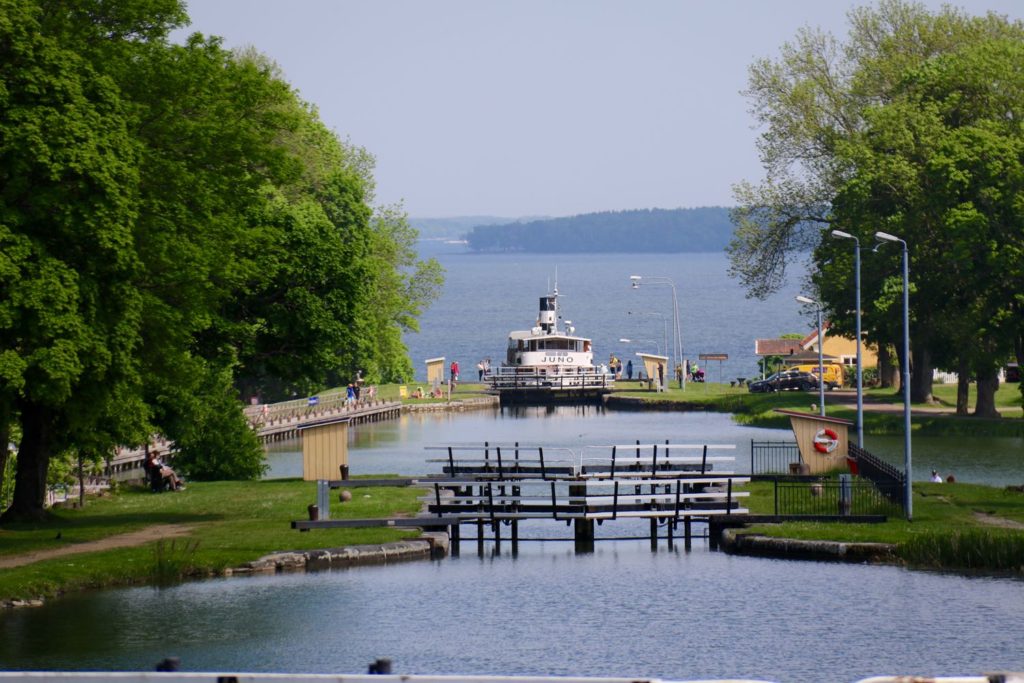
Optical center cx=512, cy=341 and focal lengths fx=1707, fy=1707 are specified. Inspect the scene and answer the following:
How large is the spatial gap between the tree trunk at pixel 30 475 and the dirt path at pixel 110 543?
2.83 metres

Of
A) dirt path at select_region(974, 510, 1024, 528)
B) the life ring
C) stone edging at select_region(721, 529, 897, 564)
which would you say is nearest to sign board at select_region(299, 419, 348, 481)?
stone edging at select_region(721, 529, 897, 564)

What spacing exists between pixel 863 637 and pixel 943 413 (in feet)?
168

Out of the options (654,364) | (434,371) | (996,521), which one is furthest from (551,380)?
(996,521)

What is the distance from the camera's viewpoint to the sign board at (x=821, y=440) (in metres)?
46.5

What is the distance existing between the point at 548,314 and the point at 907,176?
50737mm

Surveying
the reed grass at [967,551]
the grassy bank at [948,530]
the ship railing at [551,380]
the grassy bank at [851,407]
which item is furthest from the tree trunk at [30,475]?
the ship railing at [551,380]

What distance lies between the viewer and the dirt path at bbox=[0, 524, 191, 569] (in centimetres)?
3294

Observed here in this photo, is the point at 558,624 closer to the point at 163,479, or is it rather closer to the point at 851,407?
the point at 163,479

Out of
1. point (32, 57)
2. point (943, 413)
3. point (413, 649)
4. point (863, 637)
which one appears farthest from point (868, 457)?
point (943, 413)

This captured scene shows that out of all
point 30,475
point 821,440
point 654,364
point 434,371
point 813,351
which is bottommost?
point 30,475

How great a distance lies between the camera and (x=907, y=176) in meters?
75.1

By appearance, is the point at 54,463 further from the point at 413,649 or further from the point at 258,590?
the point at 413,649

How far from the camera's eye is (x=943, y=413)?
76938 mm

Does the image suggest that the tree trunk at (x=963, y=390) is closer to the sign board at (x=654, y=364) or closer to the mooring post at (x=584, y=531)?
the sign board at (x=654, y=364)
